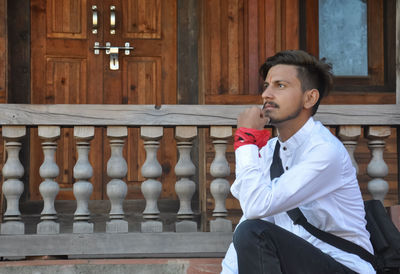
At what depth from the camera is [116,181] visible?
12.3 feet

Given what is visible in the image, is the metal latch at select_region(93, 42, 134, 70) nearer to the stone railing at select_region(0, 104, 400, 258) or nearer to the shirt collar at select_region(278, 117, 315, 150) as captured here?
the stone railing at select_region(0, 104, 400, 258)

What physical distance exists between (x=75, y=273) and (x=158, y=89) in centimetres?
255

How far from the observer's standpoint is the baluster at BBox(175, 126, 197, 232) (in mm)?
3760

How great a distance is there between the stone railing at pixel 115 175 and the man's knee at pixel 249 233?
114 cm

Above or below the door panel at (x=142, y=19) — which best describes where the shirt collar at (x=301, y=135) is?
below

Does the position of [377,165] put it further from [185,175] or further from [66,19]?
[66,19]

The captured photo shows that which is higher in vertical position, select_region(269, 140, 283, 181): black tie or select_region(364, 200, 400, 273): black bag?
select_region(269, 140, 283, 181): black tie

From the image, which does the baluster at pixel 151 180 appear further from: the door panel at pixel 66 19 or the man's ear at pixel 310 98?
the door panel at pixel 66 19

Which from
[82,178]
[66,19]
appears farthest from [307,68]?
[66,19]

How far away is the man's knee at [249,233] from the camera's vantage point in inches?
99.8

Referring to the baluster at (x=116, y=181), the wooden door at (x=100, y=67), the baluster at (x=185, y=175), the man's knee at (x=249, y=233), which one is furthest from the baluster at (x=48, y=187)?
the wooden door at (x=100, y=67)

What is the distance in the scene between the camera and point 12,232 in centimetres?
370

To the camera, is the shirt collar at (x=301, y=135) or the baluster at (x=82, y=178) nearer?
the shirt collar at (x=301, y=135)

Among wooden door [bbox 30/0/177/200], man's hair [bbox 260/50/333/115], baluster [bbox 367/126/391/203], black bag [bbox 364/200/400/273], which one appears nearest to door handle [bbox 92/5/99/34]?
wooden door [bbox 30/0/177/200]
